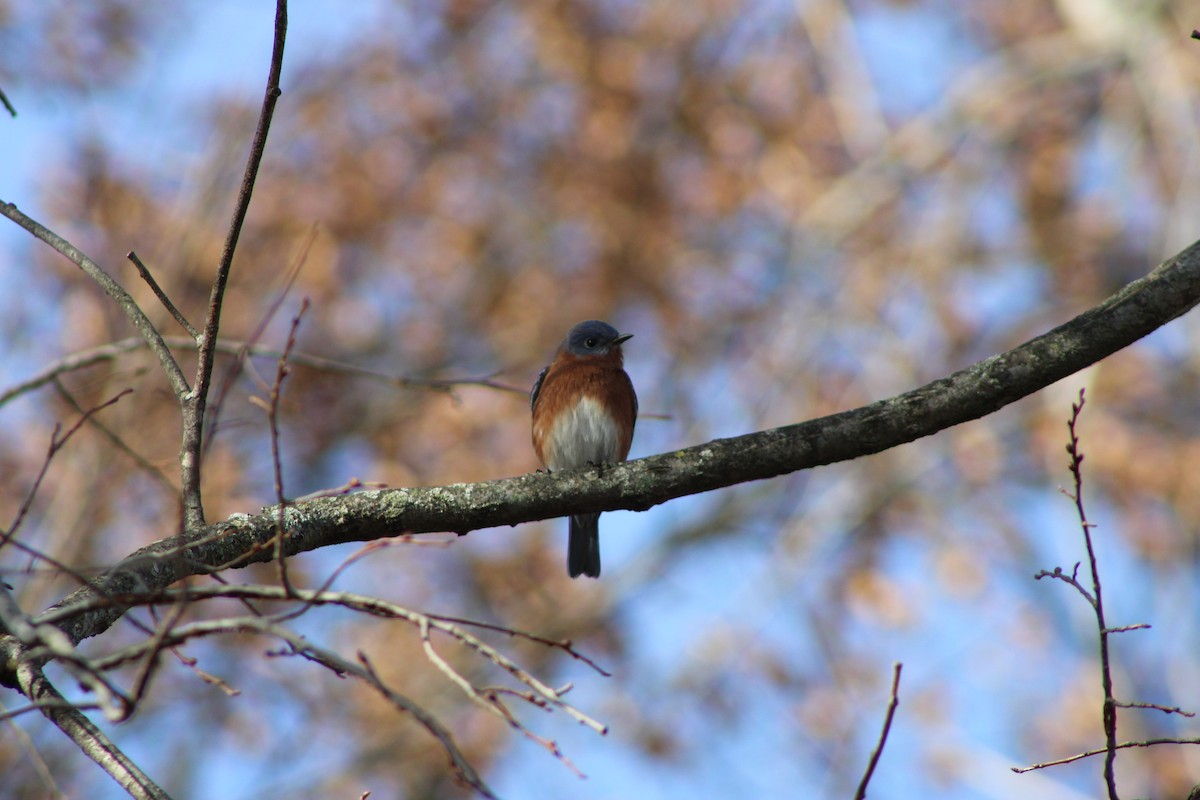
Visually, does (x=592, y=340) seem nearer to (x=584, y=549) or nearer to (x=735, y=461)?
(x=584, y=549)

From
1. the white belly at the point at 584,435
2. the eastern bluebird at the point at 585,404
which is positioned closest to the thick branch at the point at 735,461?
the eastern bluebird at the point at 585,404

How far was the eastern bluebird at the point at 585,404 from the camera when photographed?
6152mm

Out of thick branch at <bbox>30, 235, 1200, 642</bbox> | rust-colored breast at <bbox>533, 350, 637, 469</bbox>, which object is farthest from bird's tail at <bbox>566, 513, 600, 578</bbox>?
thick branch at <bbox>30, 235, 1200, 642</bbox>

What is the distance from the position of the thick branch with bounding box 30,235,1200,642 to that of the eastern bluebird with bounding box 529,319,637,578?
2288 millimetres

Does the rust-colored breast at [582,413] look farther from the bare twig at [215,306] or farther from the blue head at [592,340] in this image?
the bare twig at [215,306]

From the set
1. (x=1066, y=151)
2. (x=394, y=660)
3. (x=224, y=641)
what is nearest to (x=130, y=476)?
(x=224, y=641)

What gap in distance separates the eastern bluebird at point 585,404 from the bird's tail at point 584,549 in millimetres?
116

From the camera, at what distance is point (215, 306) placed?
10.5 ft

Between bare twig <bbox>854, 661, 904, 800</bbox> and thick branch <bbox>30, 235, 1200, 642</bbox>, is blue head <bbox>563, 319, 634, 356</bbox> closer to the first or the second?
thick branch <bbox>30, 235, 1200, 642</bbox>

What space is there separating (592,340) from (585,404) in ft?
2.00

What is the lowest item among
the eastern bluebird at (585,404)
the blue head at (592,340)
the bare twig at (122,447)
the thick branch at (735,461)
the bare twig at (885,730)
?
the bare twig at (885,730)

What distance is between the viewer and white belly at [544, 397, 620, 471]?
6129mm

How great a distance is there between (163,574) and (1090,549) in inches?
101

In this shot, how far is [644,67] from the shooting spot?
12031 mm
